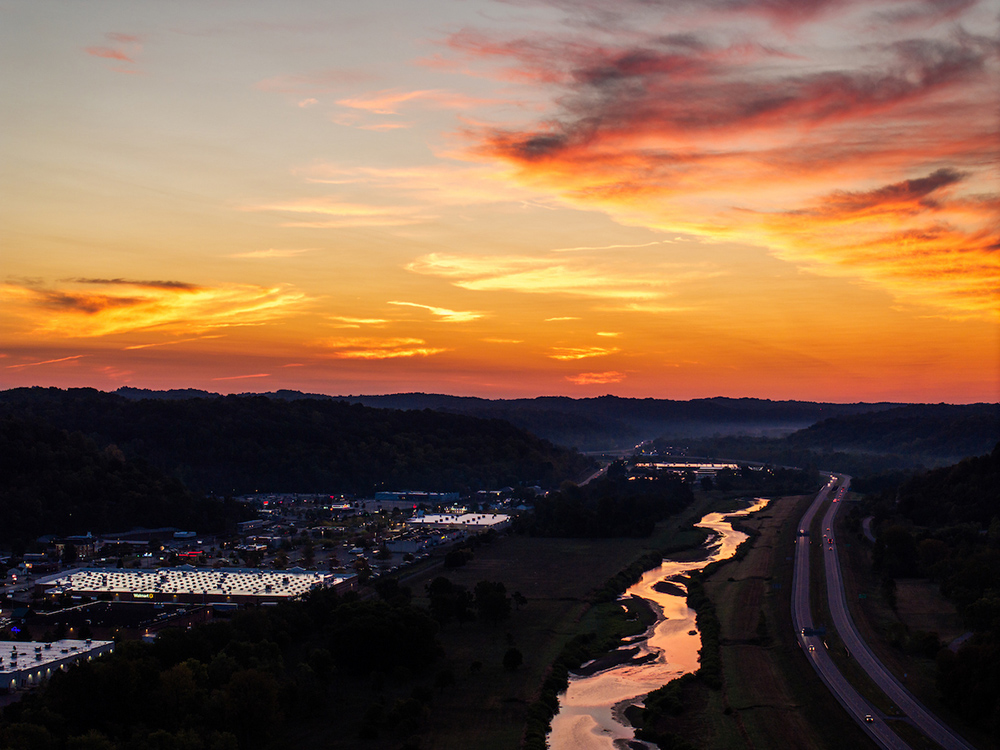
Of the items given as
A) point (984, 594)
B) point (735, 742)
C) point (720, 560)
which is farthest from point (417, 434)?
point (735, 742)

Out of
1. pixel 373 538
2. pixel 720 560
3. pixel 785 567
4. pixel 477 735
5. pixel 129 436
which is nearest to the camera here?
pixel 477 735

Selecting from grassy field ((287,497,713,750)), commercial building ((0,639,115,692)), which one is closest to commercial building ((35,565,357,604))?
grassy field ((287,497,713,750))

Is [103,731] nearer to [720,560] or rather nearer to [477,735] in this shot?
[477,735]

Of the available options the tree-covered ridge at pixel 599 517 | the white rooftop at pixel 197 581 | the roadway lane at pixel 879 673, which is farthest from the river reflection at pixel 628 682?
the tree-covered ridge at pixel 599 517

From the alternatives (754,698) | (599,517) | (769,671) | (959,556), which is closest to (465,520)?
(599,517)

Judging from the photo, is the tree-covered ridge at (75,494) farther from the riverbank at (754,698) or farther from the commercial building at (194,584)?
the riverbank at (754,698)

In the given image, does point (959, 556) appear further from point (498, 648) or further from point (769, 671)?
point (498, 648)
